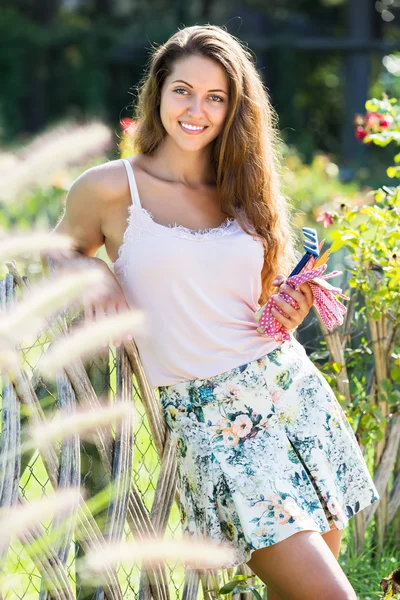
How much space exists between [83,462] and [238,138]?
3.09ft

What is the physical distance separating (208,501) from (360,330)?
118 cm

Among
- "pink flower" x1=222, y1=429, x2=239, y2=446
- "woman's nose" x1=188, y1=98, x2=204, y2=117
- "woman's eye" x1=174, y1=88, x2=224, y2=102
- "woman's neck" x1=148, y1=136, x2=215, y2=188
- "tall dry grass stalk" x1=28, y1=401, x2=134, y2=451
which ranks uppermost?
"woman's eye" x1=174, y1=88, x2=224, y2=102

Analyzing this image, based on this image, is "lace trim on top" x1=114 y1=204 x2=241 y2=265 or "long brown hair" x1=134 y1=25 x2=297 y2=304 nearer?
"lace trim on top" x1=114 y1=204 x2=241 y2=265

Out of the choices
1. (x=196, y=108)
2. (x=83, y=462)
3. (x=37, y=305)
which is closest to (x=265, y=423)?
(x=83, y=462)

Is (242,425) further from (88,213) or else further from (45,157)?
(45,157)

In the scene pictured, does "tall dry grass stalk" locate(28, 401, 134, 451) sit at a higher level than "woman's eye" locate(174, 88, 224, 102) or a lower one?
lower

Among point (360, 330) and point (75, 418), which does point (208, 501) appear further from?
point (360, 330)

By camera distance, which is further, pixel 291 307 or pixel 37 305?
Answer: pixel 291 307

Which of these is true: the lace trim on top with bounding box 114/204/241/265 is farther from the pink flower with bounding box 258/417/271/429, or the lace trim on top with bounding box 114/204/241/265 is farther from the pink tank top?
the pink flower with bounding box 258/417/271/429

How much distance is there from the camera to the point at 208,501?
2.13 metres

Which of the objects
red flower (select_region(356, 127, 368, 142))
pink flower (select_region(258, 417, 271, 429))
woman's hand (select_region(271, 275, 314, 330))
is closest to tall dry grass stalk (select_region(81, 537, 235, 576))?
pink flower (select_region(258, 417, 271, 429))

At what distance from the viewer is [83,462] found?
2.12m

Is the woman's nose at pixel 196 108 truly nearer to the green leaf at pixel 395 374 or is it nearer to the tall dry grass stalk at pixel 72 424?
the tall dry grass stalk at pixel 72 424

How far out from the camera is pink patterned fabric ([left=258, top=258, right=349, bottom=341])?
86.5 inches
